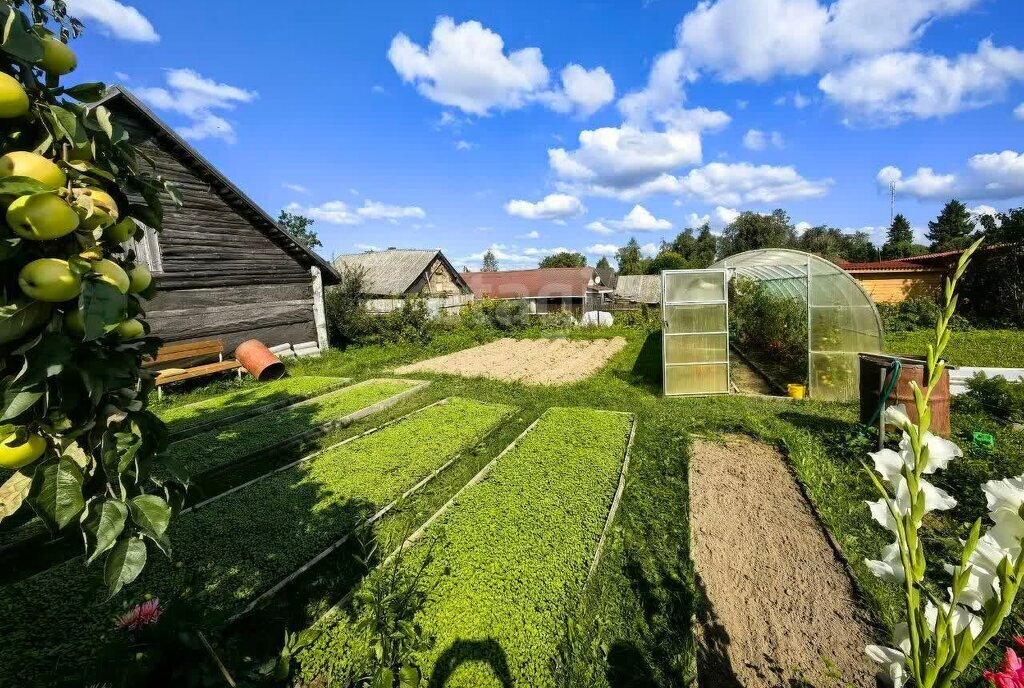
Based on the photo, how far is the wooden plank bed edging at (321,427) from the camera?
5935 mm

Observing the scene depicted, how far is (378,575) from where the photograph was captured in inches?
142

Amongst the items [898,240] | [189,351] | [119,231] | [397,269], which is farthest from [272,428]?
[898,240]

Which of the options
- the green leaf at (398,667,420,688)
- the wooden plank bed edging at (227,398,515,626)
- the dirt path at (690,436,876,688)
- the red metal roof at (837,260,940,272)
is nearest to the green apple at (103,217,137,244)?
the green leaf at (398,667,420,688)

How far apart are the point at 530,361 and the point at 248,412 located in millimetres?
8195

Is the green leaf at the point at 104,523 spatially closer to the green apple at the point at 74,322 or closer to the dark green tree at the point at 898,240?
the green apple at the point at 74,322

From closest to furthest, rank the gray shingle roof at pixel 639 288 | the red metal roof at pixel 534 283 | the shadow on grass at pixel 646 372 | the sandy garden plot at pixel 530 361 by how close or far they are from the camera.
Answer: the shadow on grass at pixel 646 372
the sandy garden plot at pixel 530 361
the red metal roof at pixel 534 283
the gray shingle roof at pixel 639 288

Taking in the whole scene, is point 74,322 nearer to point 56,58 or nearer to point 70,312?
point 70,312

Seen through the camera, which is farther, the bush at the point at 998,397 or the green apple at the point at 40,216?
the bush at the point at 998,397

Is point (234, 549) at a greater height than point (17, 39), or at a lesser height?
lesser

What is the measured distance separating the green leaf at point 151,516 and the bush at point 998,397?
10.0 metres

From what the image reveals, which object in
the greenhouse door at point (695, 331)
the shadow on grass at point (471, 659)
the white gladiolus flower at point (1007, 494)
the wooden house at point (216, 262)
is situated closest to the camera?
the white gladiolus flower at point (1007, 494)

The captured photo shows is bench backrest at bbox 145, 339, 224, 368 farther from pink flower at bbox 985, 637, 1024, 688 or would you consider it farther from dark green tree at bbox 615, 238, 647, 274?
dark green tree at bbox 615, 238, 647, 274

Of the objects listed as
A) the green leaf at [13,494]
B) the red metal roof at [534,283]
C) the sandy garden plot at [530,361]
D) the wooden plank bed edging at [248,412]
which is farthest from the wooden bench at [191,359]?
the red metal roof at [534,283]

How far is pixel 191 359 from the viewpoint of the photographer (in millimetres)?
10797
